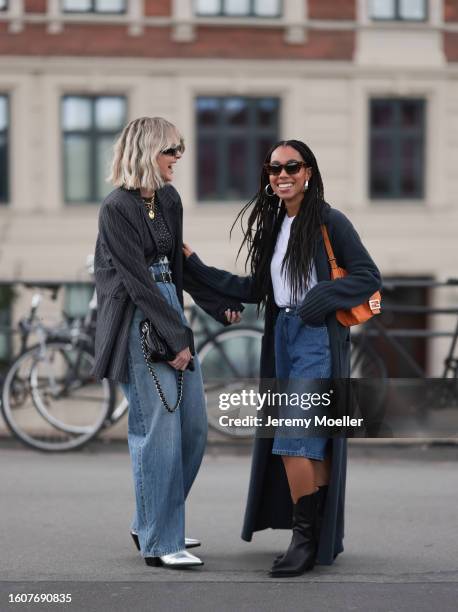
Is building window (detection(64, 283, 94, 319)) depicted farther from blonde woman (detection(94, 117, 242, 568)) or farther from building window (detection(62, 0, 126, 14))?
building window (detection(62, 0, 126, 14))

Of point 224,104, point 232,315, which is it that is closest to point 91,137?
point 224,104

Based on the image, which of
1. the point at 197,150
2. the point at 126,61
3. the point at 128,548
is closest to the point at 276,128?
the point at 197,150

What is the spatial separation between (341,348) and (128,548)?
1.42 m

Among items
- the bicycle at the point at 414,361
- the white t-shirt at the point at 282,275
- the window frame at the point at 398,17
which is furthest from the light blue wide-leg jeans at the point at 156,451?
the window frame at the point at 398,17

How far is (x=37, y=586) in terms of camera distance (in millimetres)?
4992

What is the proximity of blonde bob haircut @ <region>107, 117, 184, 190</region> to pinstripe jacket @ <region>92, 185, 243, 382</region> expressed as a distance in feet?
0.29

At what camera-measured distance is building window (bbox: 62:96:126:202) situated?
63.2ft

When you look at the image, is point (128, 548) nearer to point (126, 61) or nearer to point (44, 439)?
point (44, 439)

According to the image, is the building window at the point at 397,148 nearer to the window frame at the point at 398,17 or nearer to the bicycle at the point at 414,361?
the window frame at the point at 398,17

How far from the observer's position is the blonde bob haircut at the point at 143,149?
508 centimetres

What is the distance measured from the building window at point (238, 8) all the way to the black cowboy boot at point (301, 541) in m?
15.1

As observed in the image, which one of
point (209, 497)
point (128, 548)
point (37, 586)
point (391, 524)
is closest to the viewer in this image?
point (37, 586)

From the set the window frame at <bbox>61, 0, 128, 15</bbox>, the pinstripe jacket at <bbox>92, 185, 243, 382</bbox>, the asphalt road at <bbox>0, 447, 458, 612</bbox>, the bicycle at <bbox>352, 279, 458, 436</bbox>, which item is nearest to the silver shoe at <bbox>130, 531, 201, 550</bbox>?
the asphalt road at <bbox>0, 447, 458, 612</bbox>

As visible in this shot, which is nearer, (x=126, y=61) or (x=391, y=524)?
(x=391, y=524)
